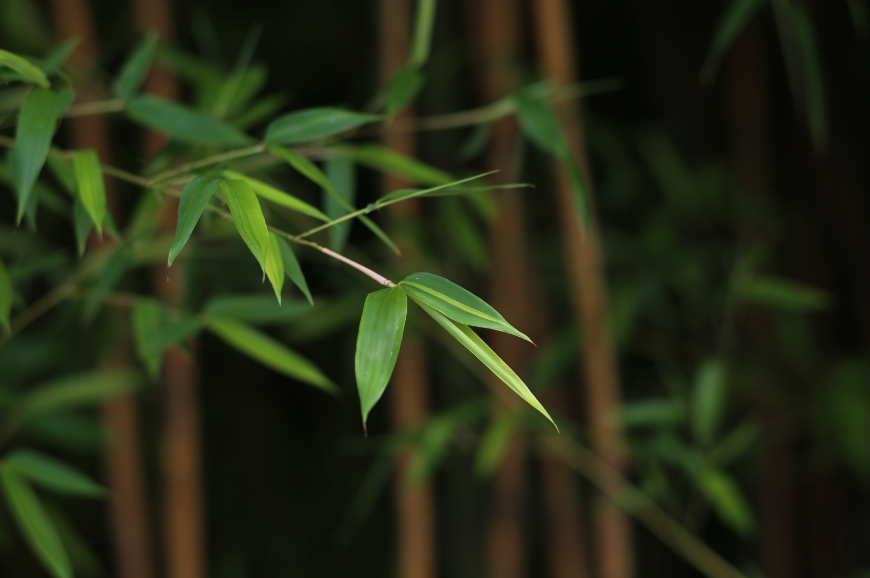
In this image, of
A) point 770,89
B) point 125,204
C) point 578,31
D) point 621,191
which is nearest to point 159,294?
point 125,204

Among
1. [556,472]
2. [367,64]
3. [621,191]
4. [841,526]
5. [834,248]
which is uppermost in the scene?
[367,64]

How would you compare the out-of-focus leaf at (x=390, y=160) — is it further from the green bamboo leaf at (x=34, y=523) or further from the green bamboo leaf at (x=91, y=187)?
the green bamboo leaf at (x=34, y=523)

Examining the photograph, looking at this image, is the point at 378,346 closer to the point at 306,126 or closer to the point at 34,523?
the point at 306,126

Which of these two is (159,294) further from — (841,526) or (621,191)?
(841,526)

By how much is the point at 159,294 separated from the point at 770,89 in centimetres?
87

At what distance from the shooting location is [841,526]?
0.95m

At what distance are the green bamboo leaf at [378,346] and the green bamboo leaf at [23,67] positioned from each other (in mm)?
218

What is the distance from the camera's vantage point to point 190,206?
309 mm

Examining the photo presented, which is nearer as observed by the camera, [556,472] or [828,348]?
[556,472]

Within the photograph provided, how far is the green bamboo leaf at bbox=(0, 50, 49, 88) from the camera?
0.33 metres

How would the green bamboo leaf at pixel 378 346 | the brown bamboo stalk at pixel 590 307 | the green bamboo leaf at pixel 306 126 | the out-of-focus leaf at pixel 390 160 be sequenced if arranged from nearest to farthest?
1. the green bamboo leaf at pixel 378 346
2. the green bamboo leaf at pixel 306 126
3. the out-of-focus leaf at pixel 390 160
4. the brown bamboo stalk at pixel 590 307

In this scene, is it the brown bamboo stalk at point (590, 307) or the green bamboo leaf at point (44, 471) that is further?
the brown bamboo stalk at point (590, 307)

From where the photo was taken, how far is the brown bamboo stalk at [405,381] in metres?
0.73

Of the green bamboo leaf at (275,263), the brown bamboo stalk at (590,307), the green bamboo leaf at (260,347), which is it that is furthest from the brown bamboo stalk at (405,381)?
the green bamboo leaf at (275,263)
